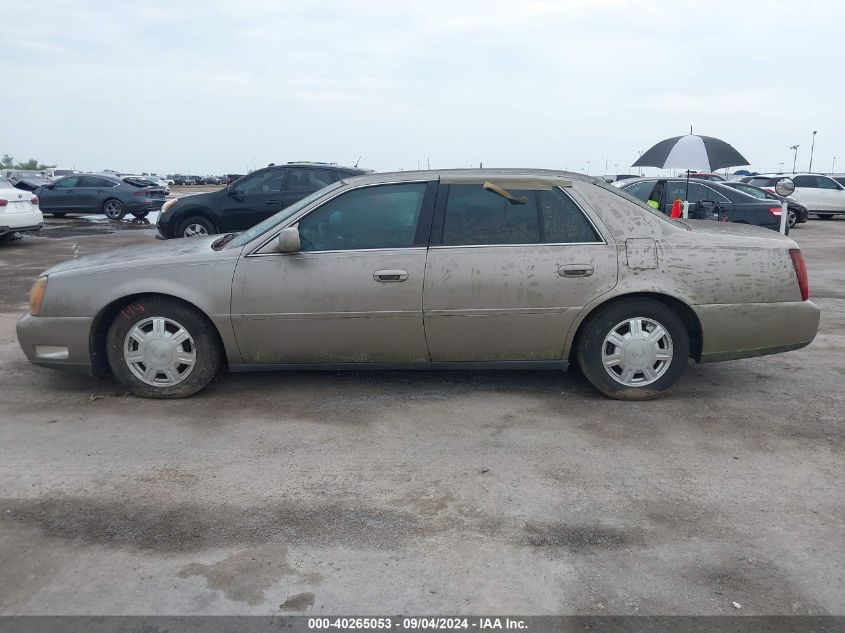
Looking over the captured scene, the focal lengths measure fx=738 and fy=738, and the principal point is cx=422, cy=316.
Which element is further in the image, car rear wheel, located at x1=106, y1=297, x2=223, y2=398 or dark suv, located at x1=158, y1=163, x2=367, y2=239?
dark suv, located at x1=158, y1=163, x2=367, y2=239

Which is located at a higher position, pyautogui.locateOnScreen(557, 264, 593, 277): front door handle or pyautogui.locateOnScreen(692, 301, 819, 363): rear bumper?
pyautogui.locateOnScreen(557, 264, 593, 277): front door handle

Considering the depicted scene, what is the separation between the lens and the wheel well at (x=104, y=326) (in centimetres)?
492

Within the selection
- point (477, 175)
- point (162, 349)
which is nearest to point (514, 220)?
point (477, 175)

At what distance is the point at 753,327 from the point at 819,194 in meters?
21.8

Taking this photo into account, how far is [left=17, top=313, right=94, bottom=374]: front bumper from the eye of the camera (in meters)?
4.93

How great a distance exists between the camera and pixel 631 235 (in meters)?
4.88

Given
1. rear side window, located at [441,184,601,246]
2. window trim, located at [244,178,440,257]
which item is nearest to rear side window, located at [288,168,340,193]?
window trim, located at [244,178,440,257]

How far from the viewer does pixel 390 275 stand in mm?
4793

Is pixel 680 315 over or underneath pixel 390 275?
underneath

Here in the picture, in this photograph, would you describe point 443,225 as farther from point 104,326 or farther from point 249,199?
point 249,199

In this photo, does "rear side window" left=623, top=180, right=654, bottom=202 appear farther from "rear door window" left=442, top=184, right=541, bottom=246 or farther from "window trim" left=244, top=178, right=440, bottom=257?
"window trim" left=244, top=178, right=440, bottom=257

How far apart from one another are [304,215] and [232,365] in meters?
1.12

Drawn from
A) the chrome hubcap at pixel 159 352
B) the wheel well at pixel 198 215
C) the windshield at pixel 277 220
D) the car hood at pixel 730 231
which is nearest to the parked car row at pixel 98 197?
the wheel well at pixel 198 215

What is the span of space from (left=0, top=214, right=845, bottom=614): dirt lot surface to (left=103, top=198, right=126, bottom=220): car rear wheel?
58.4 ft
